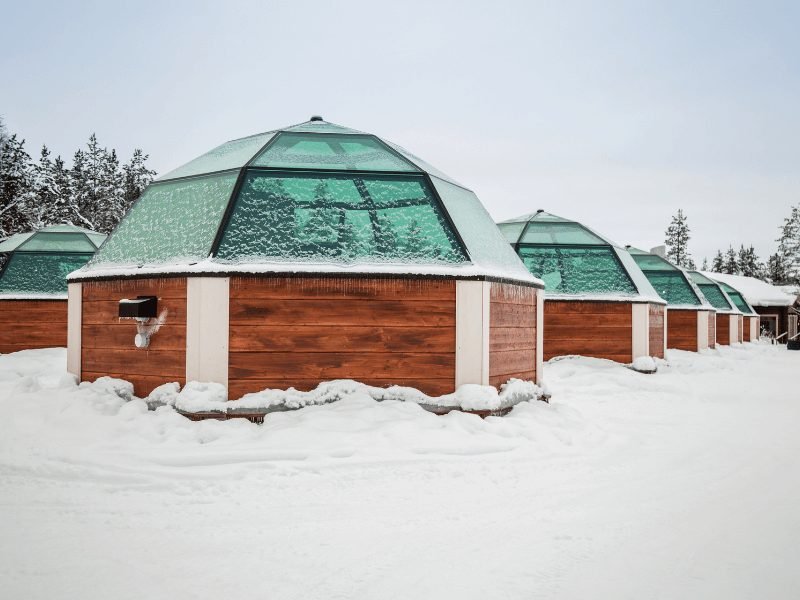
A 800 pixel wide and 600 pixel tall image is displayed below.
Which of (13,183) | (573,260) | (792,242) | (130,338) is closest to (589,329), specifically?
(573,260)

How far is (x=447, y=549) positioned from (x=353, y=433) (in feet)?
7.11

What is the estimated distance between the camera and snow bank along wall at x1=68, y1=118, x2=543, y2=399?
6023 millimetres

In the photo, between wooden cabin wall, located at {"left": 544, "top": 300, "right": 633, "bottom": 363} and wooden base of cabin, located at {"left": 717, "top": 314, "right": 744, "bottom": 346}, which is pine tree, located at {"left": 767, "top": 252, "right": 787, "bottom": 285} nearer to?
wooden base of cabin, located at {"left": 717, "top": 314, "right": 744, "bottom": 346}

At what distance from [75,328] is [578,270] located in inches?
370

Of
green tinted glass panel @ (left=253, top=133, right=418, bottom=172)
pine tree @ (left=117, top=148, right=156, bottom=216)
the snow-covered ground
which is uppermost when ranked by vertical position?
pine tree @ (left=117, top=148, right=156, bottom=216)

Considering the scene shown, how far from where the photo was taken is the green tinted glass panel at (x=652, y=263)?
19.4 meters

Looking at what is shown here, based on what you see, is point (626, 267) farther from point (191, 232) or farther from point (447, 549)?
point (447, 549)

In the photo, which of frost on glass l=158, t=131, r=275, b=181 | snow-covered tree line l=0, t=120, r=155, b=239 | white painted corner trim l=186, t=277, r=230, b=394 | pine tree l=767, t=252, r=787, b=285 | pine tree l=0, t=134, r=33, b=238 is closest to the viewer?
white painted corner trim l=186, t=277, r=230, b=394

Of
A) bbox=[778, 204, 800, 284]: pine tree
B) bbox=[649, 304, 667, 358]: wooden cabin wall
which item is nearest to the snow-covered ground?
bbox=[649, 304, 667, 358]: wooden cabin wall

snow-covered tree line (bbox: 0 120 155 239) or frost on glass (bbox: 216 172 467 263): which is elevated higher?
snow-covered tree line (bbox: 0 120 155 239)

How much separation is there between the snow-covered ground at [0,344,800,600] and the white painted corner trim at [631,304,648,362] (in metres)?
5.48

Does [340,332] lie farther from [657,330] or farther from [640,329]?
[657,330]

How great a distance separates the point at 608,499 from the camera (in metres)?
4.13

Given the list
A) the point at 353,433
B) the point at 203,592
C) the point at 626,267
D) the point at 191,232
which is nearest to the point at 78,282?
the point at 191,232
